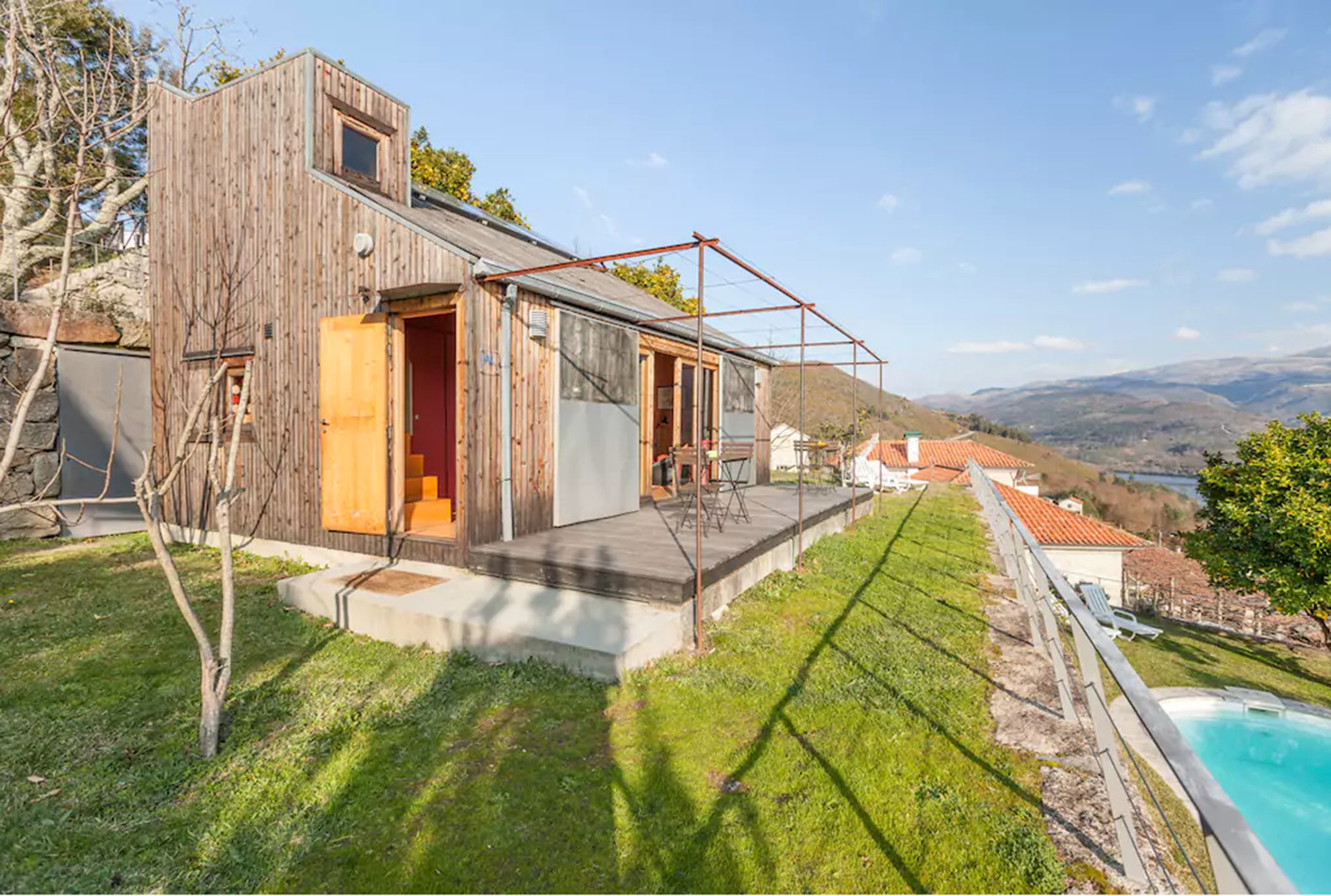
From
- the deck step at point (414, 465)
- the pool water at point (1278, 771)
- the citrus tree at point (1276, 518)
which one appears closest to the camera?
the pool water at point (1278, 771)

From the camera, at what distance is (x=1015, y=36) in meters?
11.6

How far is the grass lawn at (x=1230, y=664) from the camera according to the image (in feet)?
33.4

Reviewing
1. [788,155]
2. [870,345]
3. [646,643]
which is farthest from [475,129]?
[646,643]

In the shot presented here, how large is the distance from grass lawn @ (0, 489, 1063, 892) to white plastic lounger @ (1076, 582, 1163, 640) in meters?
10.2

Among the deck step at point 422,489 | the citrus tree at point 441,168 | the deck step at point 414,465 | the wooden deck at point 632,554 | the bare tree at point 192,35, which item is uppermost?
the citrus tree at point 441,168

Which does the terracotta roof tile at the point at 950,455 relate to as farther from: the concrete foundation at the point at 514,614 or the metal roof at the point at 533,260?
the concrete foundation at the point at 514,614

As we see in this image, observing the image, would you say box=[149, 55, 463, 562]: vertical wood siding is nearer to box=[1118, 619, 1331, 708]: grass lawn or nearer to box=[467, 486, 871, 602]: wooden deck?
box=[467, 486, 871, 602]: wooden deck

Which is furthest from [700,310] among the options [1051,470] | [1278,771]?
[1051,470]

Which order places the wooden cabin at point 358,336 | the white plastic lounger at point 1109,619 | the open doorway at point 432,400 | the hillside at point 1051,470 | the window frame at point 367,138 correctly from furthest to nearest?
the hillside at point 1051,470 → the white plastic lounger at point 1109,619 → the open doorway at point 432,400 → the window frame at point 367,138 → the wooden cabin at point 358,336

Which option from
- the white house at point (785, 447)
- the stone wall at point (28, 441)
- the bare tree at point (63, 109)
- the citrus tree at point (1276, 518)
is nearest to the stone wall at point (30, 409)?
the stone wall at point (28, 441)

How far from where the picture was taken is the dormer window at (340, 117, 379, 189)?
677 centimetres

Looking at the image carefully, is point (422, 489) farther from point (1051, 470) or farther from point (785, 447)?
point (1051, 470)

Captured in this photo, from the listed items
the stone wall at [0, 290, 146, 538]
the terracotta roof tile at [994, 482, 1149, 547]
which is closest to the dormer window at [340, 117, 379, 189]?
the stone wall at [0, 290, 146, 538]

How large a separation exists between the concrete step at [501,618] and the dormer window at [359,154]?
479cm
